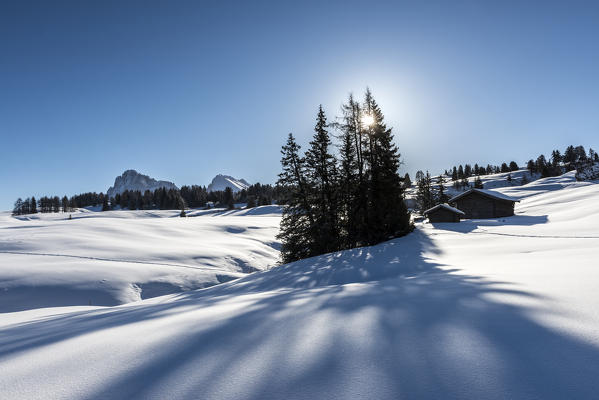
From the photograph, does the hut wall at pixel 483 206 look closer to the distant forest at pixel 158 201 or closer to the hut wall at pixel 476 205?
the hut wall at pixel 476 205

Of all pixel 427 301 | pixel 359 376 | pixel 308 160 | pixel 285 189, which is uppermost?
pixel 308 160

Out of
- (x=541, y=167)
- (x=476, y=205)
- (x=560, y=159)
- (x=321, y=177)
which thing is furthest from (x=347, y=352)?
(x=560, y=159)

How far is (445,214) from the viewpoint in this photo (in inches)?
1238

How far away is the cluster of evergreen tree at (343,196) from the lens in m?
19.5

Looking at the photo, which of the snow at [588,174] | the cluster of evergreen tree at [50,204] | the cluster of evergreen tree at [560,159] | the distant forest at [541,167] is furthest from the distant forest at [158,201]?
the cluster of evergreen tree at [560,159]

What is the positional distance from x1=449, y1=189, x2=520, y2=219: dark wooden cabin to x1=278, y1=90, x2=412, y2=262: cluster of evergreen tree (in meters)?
21.2

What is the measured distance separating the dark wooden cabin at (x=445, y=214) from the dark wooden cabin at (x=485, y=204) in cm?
612

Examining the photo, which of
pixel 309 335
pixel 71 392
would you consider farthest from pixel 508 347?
pixel 71 392

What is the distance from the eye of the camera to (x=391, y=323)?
2.42m

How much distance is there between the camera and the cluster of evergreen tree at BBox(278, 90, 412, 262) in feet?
64.1

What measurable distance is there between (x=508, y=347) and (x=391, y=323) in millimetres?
862

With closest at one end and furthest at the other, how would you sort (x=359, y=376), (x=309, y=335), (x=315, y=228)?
(x=359, y=376) → (x=309, y=335) → (x=315, y=228)

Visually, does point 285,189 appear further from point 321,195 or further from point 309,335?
point 309,335

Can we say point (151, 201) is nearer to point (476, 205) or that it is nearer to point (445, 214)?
point (445, 214)
